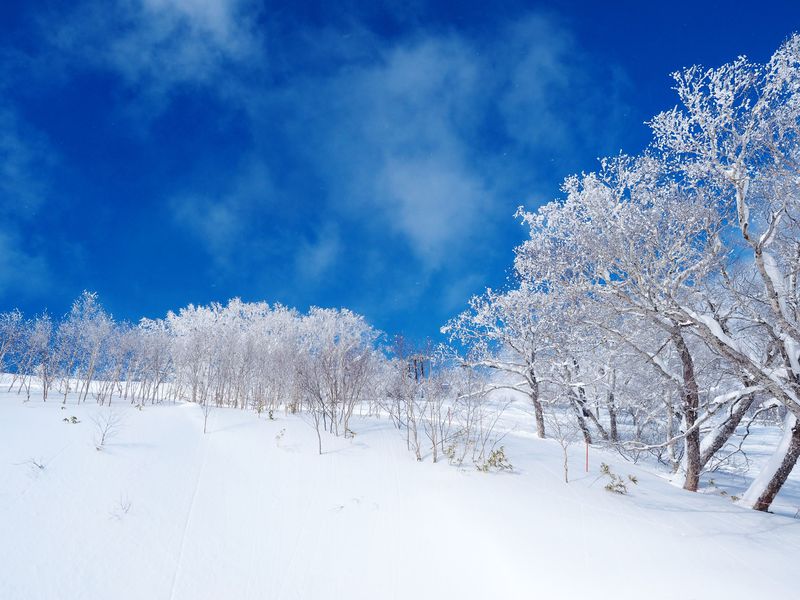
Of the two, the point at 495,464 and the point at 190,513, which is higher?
the point at 495,464

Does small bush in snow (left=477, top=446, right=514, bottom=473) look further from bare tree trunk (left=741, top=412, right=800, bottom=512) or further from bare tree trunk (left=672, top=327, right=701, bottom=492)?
bare tree trunk (left=741, top=412, right=800, bottom=512)

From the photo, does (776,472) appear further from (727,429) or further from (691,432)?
(727,429)

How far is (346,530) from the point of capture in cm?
684

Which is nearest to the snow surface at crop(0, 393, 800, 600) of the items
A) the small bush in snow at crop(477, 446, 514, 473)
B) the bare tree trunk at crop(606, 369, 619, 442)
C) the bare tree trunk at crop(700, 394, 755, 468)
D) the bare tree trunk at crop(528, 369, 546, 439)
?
the small bush in snow at crop(477, 446, 514, 473)

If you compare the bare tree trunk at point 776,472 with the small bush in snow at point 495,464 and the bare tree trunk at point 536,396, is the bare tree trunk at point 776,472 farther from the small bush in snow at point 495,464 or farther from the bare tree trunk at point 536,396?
the bare tree trunk at point 536,396

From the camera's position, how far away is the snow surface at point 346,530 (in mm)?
5152

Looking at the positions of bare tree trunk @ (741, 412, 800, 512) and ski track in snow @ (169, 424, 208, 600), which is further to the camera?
bare tree trunk @ (741, 412, 800, 512)

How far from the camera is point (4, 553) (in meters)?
5.50

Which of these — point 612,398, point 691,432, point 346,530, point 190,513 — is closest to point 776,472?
point 691,432

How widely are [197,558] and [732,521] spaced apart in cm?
828

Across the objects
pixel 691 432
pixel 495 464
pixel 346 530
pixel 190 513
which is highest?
pixel 691 432

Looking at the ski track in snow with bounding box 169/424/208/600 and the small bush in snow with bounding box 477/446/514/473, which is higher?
the small bush in snow with bounding box 477/446/514/473

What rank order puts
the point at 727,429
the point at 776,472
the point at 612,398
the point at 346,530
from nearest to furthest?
the point at 346,530
the point at 776,472
the point at 727,429
the point at 612,398

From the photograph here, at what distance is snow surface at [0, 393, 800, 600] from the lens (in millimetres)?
5152
